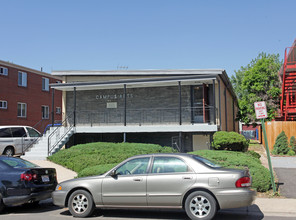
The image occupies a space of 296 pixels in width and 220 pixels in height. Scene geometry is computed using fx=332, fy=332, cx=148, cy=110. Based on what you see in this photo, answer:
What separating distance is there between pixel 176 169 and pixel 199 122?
45.0 feet

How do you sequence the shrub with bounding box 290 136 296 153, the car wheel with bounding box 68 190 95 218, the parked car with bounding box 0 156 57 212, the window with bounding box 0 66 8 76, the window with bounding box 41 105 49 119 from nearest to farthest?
the car wheel with bounding box 68 190 95 218 < the parked car with bounding box 0 156 57 212 < the shrub with bounding box 290 136 296 153 < the window with bounding box 0 66 8 76 < the window with bounding box 41 105 49 119

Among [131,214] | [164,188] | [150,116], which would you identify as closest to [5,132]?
[150,116]

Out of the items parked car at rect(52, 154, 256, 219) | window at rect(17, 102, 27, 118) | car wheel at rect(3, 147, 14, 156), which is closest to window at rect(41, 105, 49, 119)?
window at rect(17, 102, 27, 118)

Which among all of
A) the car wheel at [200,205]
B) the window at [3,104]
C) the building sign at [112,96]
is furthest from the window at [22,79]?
the car wheel at [200,205]

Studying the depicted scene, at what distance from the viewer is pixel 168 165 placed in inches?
287

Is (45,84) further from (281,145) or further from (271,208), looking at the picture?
(271,208)

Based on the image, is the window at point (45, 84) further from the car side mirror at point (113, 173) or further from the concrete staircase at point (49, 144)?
the car side mirror at point (113, 173)

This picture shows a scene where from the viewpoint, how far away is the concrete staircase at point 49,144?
17353mm

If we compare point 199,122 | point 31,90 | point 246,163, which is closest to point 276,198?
point 246,163

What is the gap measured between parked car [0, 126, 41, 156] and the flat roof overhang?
4.13m

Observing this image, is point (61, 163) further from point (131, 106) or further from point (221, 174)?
point (221, 174)

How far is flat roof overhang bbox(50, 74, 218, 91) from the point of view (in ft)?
62.6

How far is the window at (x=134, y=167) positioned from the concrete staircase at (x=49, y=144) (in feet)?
34.8

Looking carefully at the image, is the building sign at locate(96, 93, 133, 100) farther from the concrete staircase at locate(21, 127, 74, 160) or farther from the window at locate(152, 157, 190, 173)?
the window at locate(152, 157, 190, 173)
